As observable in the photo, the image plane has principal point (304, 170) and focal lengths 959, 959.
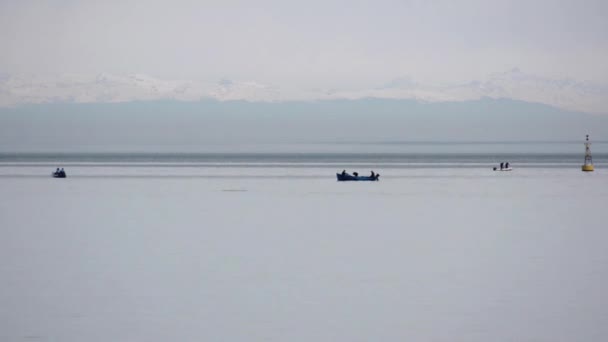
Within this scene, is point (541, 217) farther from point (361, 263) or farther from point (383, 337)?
point (383, 337)

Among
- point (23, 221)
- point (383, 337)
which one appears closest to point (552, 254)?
point (383, 337)

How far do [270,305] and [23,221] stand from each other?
58.4 feet

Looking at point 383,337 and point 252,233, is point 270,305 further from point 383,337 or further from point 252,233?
point 252,233

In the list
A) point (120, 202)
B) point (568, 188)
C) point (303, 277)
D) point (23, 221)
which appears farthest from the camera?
point (568, 188)

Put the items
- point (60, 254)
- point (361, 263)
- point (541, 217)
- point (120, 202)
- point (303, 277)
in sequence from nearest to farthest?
point (303, 277), point (361, 263), point (60, 254), point (541, 217), point (120, 202)

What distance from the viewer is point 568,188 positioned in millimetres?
54500

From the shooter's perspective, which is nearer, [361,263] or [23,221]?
[361,263]

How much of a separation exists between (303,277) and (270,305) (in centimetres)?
329

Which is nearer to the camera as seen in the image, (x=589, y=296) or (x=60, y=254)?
(x=589, y=296)

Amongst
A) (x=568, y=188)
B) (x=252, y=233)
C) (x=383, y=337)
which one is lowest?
(x=383, y=337)

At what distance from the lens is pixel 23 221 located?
32.2m

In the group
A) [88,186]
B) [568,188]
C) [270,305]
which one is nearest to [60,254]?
[270,305]

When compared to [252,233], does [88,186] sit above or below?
above

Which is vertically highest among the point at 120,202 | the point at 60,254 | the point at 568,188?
the point at 568,188
